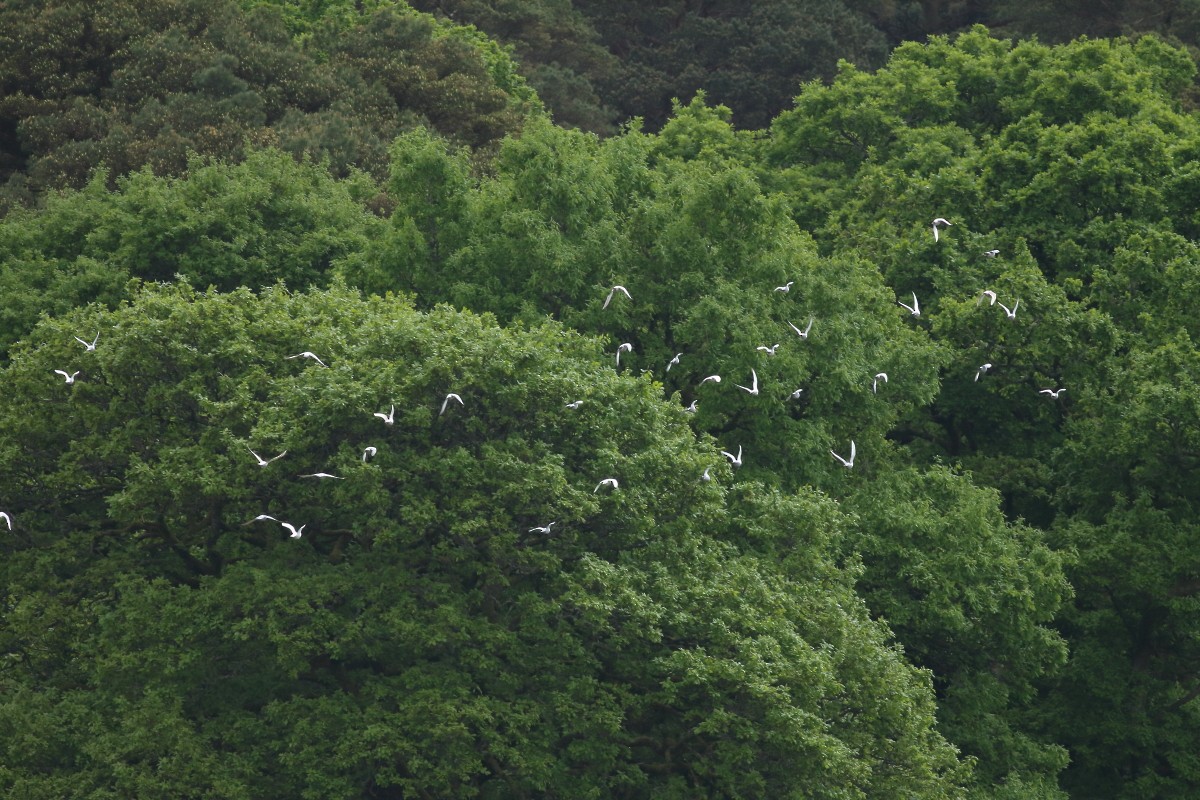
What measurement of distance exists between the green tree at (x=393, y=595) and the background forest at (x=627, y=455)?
88 mm

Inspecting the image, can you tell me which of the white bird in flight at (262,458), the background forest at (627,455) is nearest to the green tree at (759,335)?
the background forest at (627,455)

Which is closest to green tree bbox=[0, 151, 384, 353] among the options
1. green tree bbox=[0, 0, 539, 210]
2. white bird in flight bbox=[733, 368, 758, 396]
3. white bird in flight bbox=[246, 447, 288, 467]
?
green tree bbox=[0, 0, 539, 210]

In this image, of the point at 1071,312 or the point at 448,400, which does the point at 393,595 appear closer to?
the point at 448,400

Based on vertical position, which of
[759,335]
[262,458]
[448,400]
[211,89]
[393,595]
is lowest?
[211,89]

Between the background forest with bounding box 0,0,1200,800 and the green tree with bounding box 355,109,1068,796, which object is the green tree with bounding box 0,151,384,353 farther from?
the green tree with bounding box 355,109,1068,796

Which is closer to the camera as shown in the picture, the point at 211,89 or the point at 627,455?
the point at 627,455

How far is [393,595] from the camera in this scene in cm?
3300

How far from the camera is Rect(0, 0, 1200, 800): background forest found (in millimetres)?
Answer: 32562

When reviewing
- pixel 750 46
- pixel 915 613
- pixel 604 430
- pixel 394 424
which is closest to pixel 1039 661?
pixel 915 613

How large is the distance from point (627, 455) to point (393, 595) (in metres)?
4.59

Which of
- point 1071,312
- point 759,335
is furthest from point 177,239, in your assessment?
point 1071,312

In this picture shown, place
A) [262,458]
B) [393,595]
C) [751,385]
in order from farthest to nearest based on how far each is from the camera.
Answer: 1. [751,385]
2. [262,458]
3. [393,595]

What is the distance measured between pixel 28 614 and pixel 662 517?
10.4 m

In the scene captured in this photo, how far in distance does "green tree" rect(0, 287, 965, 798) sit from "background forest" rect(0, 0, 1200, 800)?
0.09 metres
